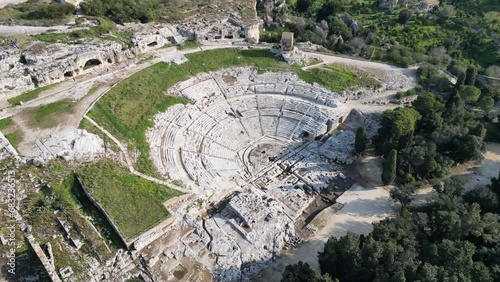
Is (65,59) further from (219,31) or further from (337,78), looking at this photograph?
(337,78)

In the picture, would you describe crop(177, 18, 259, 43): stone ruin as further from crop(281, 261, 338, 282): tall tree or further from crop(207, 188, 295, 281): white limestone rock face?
crop(281, 261, 338, 282): tall tree

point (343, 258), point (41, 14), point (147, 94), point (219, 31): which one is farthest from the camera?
point (219, 31)

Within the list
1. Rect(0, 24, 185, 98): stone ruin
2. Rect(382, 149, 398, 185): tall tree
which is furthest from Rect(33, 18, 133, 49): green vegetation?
Rect(382, 149, 398, 185): tall tree

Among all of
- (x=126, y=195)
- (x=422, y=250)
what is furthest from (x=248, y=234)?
(x=422, y=250)

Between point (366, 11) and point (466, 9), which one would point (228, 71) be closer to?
point (366, 11)

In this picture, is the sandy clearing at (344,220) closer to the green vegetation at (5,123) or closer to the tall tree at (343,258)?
the tall tree at (343,258)
